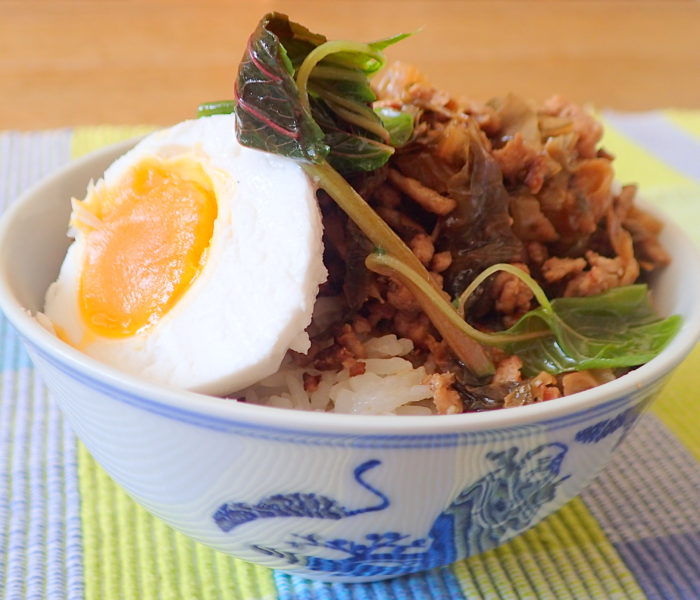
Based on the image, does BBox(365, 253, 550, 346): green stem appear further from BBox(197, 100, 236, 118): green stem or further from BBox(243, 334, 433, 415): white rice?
BBox(197, 100, 236, 118): green stem

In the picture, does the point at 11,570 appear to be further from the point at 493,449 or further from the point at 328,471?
the point at 493,449

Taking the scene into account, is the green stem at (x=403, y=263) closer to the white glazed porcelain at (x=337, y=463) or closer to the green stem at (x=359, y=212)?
the green stem at (x=359, y=212)

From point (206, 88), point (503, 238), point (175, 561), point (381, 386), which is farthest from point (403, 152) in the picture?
point (206, 88)

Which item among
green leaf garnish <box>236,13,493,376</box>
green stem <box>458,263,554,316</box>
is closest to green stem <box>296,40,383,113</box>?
green leaf garnish <box>236,13,493,376</box>

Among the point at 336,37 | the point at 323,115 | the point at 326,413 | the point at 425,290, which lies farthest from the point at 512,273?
the point at 336,37

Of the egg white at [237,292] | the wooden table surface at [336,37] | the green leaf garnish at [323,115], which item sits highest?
the green leaf garnish at [323,115]

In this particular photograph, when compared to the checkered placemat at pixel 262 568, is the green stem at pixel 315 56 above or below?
above

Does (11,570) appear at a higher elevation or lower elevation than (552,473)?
lower

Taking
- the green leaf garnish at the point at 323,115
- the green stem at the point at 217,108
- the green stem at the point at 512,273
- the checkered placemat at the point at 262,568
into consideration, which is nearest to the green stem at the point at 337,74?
the green leaf garnish at the point at 323,115
